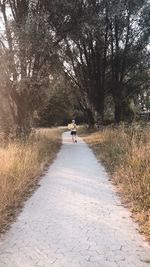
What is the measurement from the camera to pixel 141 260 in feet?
18.3

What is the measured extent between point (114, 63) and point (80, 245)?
30.6 m

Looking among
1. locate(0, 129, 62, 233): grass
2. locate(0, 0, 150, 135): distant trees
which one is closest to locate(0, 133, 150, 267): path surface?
locate(0, 129, 62, 233): grass

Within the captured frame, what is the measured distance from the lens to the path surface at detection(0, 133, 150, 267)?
562 centimetres

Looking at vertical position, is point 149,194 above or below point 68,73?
below

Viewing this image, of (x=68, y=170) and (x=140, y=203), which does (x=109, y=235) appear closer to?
(x=140, y=203)

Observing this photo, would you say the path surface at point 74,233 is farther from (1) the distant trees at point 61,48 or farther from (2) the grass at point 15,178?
(1) the distant trees at point 61,48

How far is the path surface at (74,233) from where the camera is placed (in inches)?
221

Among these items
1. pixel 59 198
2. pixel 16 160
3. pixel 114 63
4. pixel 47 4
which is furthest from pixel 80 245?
pixel 114 63

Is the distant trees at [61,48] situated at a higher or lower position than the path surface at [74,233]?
higher

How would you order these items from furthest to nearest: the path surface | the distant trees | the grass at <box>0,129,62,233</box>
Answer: the distant trees
the grass at <box>0,129,62,233</box>
the path surface

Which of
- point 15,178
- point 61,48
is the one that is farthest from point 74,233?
point 61,48

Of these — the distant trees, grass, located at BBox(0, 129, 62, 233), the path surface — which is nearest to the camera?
the path surface

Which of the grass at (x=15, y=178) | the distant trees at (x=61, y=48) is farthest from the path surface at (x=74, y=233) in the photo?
the distant trees at (x=61, y=48)

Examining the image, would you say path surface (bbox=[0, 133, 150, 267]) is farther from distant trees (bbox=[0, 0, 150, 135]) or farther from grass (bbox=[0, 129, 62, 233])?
distant trees (bbox=[0, 0, 150, 135])
